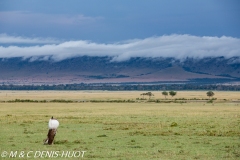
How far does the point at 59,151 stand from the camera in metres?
20.3

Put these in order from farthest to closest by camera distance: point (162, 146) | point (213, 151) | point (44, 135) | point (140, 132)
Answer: point (140, 132) < point (44, 135) < point (162, 146) < point (213, 151)

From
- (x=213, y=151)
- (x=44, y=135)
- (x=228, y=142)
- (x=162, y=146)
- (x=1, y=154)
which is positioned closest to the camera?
(x=1, y=154)

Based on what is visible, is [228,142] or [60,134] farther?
[60,134]

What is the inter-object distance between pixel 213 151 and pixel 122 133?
793 cm

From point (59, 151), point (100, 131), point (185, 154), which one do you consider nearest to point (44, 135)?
point (100, 131)

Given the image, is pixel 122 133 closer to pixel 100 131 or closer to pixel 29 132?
pixel 100 131

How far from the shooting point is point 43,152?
65.4 feet

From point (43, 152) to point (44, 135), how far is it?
6434 mm

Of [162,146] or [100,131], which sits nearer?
[162,146]

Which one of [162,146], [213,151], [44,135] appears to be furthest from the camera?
[44,135]

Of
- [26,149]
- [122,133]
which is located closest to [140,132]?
[122,133]

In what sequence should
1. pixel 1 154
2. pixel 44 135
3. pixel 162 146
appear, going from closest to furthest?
pixel 1 154 < pixel 162 146 < pixel 44 135

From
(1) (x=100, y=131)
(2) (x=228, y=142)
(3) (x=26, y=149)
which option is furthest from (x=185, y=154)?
(1) (x=100, y=131)

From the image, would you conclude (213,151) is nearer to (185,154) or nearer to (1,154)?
(185,154)
